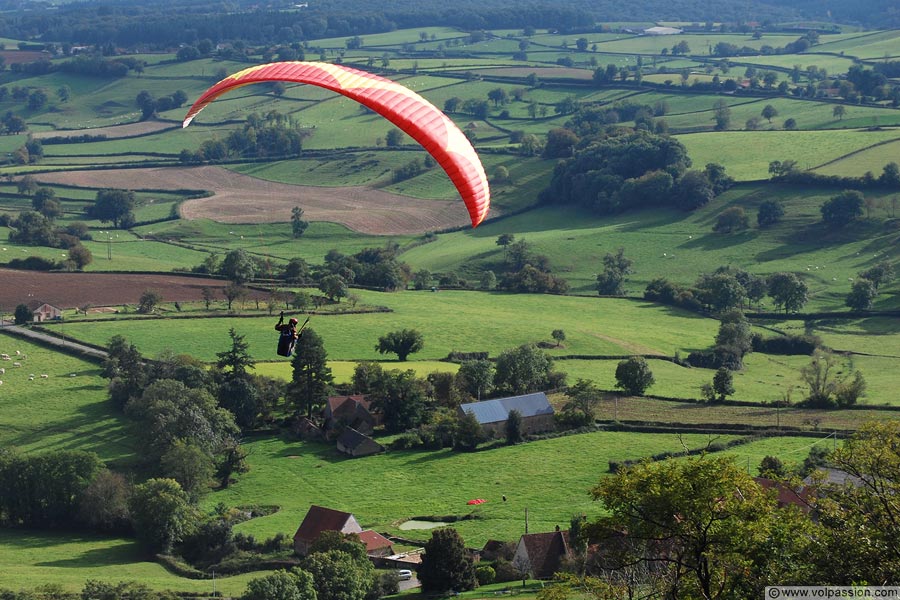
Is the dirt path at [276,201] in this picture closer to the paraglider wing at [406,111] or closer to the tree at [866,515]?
the paraglider wing at [406,111]

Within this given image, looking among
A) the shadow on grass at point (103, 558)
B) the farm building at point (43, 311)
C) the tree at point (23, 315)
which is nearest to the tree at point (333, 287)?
the farm building at point (43, 311)

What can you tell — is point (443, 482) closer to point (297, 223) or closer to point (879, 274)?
point (879, 274)

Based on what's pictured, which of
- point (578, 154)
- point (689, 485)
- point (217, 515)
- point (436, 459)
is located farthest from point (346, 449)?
point (578, 154)

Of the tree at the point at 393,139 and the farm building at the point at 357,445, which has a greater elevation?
the tree at the point at 393,139

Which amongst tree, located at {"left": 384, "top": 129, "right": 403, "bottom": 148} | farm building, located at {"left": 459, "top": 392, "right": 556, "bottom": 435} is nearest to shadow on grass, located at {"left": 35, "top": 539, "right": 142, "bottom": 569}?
farm building, located at {"left": 459, "top": 392, "right": 556, "bottom": 435}

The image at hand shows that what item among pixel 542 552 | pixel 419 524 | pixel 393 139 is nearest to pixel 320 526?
pixel 419 524

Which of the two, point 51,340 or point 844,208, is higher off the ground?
point 844,208

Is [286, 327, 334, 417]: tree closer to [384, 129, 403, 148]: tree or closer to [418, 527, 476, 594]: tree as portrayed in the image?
[418, 527, 476, 594]: tree

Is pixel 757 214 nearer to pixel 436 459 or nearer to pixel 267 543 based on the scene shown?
pixel 436 459
